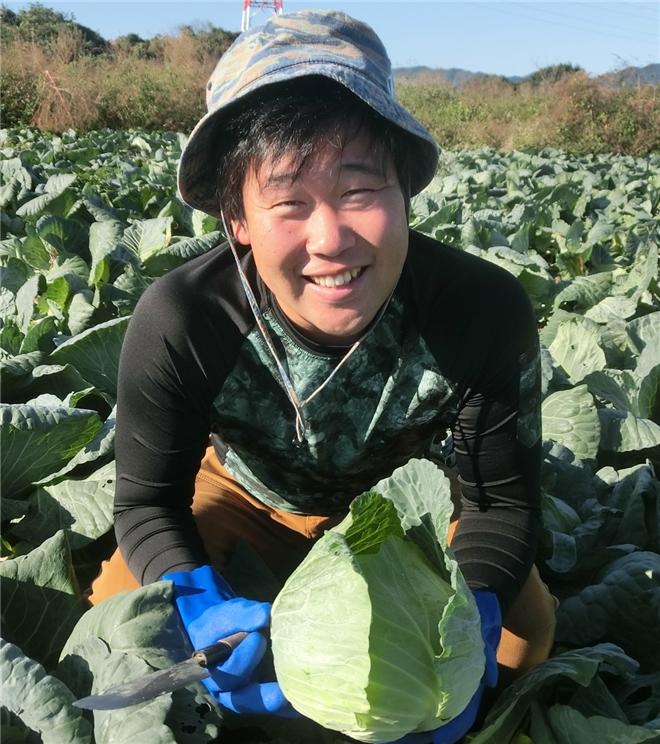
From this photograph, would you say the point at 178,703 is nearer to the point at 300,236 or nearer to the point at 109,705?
the point at 109,705

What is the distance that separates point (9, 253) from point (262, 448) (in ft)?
11.0

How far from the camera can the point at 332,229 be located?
1604mm

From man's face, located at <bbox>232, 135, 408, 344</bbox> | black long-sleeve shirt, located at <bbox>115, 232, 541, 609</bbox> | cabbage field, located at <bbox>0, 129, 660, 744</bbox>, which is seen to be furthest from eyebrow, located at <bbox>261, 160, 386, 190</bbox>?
cabbage field, located at <bbox>0, 129, 660, 744</bbox>

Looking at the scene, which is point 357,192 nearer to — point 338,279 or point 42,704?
point 338,279

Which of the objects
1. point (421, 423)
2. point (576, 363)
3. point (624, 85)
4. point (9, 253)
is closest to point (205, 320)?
point (421, 423)

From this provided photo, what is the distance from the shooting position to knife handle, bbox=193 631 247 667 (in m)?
1.55

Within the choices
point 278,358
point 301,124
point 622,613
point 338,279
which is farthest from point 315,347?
point 622,613

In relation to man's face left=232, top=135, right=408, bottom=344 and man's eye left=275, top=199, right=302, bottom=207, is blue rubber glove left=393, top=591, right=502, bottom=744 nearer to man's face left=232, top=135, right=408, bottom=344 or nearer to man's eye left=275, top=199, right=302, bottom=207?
man's face left=232, top=135, right=408, bottom=344

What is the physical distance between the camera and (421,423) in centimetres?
205

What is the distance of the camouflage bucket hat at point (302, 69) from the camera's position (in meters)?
1.59

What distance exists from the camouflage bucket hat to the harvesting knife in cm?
102

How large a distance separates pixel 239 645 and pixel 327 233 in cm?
83

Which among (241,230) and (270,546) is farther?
(270,546)

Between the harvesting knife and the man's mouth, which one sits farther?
the man's mouth
